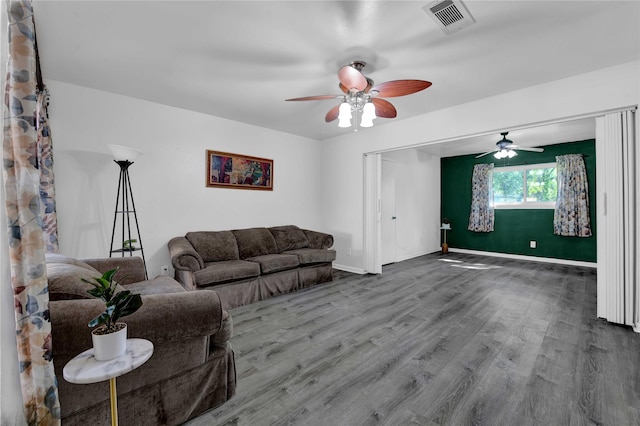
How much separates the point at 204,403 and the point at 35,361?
33.7 inches

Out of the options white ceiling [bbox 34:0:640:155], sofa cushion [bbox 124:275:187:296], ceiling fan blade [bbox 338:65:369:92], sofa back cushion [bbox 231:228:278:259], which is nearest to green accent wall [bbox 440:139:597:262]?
white ceiling [bbox 34:0:640:155]

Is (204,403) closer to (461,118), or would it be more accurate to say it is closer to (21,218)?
(21,218)

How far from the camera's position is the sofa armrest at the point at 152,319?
1.23 meters

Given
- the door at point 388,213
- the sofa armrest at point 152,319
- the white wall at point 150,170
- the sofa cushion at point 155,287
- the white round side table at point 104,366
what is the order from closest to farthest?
the white round side table at point 104,366
the sofa armrest at point 152,319
the sofa cushion at point 155,287
the white wall at point 150,170
the door at point 388,213

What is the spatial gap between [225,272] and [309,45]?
251 centimetres

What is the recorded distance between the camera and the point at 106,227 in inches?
128

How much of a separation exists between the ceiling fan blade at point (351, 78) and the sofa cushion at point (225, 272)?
236cm

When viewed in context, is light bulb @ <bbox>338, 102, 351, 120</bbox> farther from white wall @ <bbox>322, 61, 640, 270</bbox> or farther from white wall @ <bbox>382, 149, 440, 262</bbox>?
white wall @ <bbox>382, 149, 440, 262</bbox>

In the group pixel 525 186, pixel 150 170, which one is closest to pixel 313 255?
pixel 150 170

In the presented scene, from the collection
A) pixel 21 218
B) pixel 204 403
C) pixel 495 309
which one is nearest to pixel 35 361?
pixel 21 218

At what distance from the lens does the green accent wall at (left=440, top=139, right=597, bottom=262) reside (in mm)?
5320

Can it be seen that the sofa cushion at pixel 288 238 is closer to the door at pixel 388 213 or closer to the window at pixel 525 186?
the door at pixel 388 213

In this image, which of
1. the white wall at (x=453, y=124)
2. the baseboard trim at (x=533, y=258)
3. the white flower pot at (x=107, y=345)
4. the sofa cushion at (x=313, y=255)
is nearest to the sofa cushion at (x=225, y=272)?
the sofa cushion at (x=313, y=255)

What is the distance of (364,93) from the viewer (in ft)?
8.91
